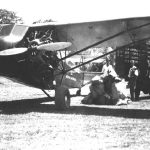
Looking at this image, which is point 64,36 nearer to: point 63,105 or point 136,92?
point 63,105

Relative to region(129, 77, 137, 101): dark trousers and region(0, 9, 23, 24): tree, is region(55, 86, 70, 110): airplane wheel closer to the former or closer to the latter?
region(129, 77, 137, 101): dark trousers

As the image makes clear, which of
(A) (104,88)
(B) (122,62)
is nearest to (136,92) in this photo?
(A) (104,88)

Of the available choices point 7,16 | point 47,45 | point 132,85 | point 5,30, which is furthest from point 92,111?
point 7,16

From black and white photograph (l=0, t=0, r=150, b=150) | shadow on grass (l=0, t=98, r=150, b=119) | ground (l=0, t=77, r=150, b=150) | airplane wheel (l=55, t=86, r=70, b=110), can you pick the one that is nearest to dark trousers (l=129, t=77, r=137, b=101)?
black and white photograph (l=0, t=0, r=150, b=150)

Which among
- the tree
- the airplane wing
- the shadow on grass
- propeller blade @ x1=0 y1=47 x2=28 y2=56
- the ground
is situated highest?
the tree

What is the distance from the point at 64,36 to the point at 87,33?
0.90m

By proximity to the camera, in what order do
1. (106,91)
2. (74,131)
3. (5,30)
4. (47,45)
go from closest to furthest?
(74,131)
(47,45)
(5,30)
(106,91)

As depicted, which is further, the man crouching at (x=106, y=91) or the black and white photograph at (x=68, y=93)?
the man crouching at (x=106, y=91)

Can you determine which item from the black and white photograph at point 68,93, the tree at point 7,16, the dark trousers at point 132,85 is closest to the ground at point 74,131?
the black and white photograph at point 68,93

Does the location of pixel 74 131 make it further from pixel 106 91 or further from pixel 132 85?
pixel 132 85

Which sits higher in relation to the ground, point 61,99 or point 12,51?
point 12,51

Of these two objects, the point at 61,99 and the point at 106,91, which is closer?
the point at 61,99

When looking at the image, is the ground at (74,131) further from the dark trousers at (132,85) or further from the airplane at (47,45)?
the dark trousers at (132,85)

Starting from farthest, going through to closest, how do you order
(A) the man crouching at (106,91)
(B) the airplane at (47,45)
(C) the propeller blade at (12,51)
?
(A) the man crouching at (106,91) < (B) the airplane at (47,45) < (C) the propeller blade at (12,51)
